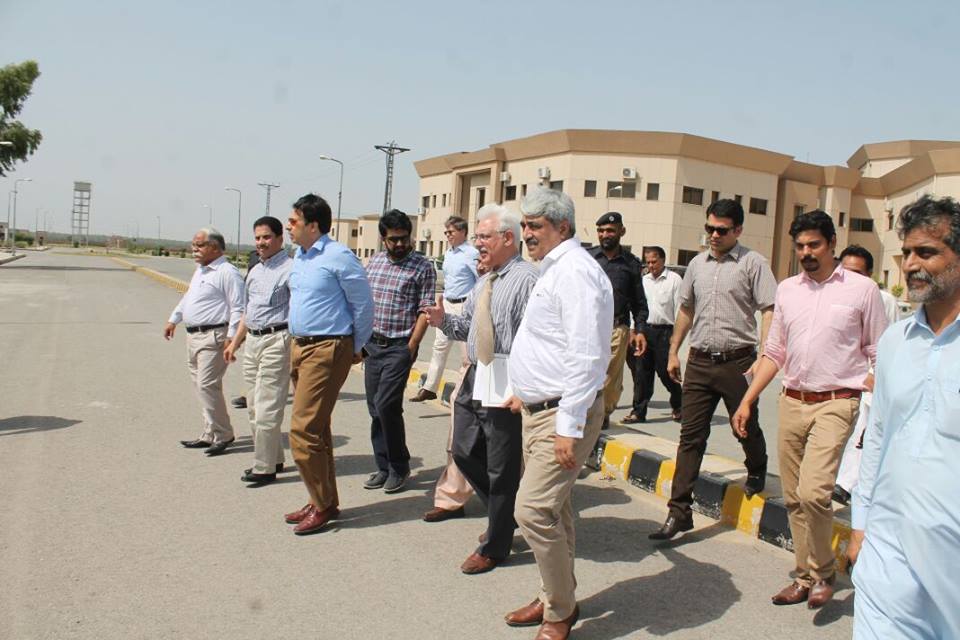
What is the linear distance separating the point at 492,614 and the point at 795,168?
54754 mm

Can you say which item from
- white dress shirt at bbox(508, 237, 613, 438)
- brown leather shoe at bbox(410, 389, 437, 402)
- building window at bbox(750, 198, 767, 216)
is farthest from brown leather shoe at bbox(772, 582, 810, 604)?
building window at bbox(750, 198, 767, 216)

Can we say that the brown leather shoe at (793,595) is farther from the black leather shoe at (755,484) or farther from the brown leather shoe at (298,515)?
the brown leather shoe at (298,515)

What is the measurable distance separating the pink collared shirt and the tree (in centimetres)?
4947

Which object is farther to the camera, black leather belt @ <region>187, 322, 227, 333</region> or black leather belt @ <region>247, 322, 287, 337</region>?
black leather belt @ <region>187, 322, 227, 333</region>

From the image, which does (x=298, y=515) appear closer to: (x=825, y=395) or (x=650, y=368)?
(x=825, y=395)

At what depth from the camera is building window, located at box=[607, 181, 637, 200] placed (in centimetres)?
4928

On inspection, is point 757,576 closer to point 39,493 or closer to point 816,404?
point 816,404

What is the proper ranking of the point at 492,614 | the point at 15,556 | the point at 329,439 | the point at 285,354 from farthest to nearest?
the point at 285,354, the point at 329,439, the point at 15,556, the point at 492,614

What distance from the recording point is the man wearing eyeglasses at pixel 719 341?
4930 millimetres

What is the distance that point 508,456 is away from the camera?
4.28 m

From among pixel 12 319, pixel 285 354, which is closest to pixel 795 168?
pixel 12 319

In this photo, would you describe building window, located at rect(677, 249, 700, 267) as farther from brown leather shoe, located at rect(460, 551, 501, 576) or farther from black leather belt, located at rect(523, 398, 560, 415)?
black leather belt, located at rect(523, 398, 560, 415)

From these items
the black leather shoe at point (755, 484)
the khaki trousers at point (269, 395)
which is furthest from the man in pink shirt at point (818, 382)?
the khaki trousers at point (269, 395)

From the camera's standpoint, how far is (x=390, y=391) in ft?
19.1
